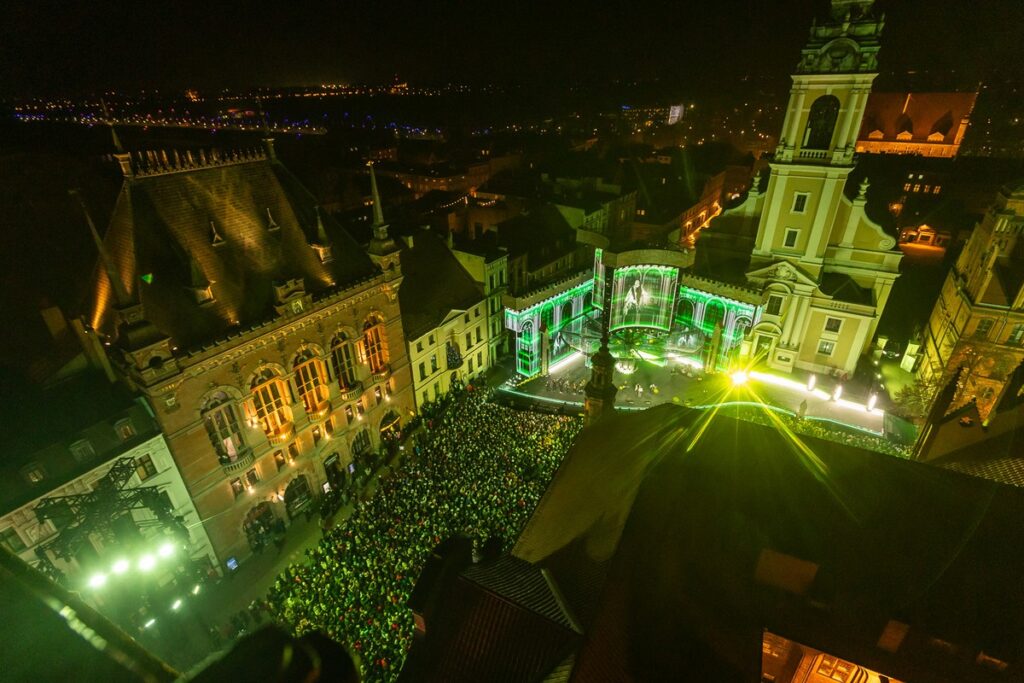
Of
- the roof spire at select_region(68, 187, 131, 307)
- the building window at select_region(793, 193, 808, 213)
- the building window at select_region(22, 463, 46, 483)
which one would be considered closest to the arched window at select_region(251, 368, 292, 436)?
the roof spire at select_region(68, 187, 131, 307)

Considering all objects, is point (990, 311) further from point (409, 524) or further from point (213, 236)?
point (213, 236)

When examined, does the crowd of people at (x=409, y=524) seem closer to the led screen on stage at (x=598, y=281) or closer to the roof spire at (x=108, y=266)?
the roof spire at (x=108, y=266)

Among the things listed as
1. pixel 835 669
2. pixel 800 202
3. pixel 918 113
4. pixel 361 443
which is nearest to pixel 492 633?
pixel 835 669

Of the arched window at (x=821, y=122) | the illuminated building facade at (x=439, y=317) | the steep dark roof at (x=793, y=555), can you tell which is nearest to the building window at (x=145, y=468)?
the illuminated building facade at (x=439, y=317)

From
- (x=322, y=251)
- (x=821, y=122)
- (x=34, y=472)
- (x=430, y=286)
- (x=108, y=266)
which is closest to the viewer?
(x=108, y=266)

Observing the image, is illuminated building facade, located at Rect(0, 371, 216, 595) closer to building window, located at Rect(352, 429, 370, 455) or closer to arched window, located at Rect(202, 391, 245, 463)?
arched window, located at Rect(202, 391, 245, 463)

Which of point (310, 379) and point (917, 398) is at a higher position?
point (310, 379)
